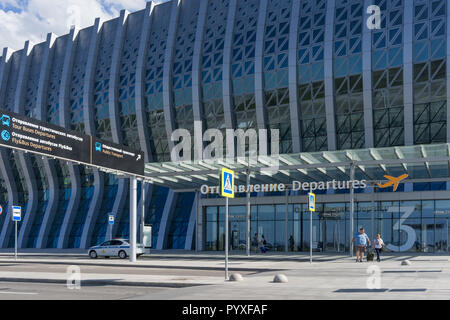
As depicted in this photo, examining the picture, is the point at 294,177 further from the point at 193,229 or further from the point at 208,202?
the point at 193,229

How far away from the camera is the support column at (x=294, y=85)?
42.3m

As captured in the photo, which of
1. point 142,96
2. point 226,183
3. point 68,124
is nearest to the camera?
point 226,183

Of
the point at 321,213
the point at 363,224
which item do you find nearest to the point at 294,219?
the point at 321,213

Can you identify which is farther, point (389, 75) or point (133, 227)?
point (389, 75)

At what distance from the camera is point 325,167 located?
3338cm

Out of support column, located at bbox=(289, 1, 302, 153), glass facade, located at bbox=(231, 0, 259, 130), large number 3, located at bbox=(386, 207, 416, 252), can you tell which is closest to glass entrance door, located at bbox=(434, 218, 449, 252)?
large number 3, located at bbox=(386, 207, 416, 252)

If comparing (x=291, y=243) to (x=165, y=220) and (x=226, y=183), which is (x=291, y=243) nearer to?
(x=165, y=220)

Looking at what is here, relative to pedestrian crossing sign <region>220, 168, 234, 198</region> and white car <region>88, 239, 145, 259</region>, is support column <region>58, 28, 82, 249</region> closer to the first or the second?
white car <region>88, 239, 145, 259</region>

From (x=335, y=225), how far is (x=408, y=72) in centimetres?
1195

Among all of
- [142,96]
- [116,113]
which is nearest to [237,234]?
[142,96]

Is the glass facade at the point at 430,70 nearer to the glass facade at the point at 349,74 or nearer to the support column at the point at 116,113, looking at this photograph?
the glass facade at the point at 349,74

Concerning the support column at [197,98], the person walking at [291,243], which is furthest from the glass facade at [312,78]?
the support column at [197,98]

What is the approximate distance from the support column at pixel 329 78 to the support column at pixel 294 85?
7.89 ft

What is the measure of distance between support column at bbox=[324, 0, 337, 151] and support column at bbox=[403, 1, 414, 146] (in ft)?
17.1
